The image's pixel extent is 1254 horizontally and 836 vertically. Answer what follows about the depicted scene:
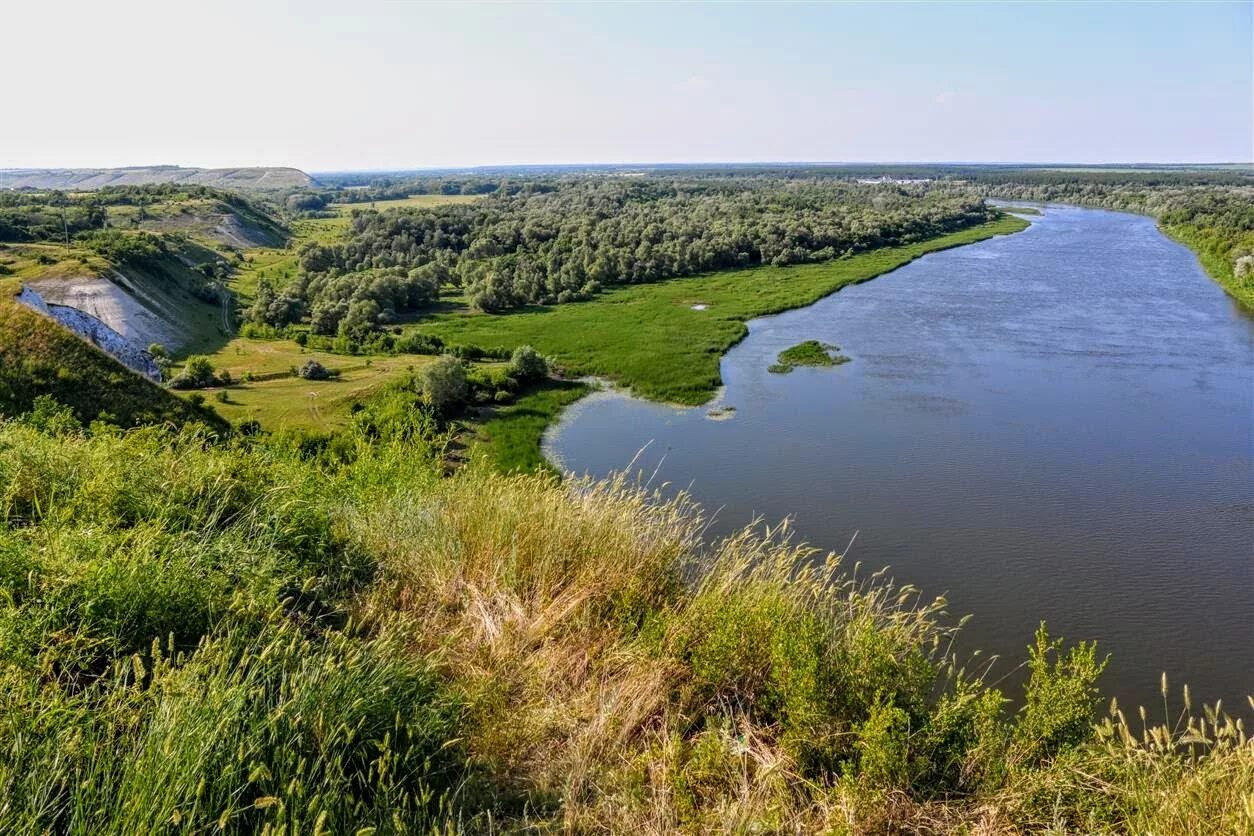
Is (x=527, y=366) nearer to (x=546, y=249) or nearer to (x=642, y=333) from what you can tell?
(x=642, y=333)

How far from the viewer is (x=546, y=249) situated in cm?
6072

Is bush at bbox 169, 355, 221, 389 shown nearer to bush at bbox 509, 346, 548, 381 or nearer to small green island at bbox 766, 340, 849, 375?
bush at bbox 509, 346, 548, 381

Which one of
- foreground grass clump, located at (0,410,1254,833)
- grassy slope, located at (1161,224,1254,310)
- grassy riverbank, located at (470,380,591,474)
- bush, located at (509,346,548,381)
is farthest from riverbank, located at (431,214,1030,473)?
grassy slope, located at (1161,224,1254,310)

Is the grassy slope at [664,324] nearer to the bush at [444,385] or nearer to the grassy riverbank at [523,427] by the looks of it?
the grassy riverbank at [523,427]

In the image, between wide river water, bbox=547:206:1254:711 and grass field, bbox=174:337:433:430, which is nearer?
wide river water, bbox=547:206:1254:711

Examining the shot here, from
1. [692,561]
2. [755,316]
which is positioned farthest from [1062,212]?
[692,561]

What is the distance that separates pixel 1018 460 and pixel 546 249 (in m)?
46.6

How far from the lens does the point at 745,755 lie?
4.65 meters

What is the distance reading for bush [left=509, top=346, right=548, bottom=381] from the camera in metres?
29.5

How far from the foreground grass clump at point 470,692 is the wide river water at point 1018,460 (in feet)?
27.7

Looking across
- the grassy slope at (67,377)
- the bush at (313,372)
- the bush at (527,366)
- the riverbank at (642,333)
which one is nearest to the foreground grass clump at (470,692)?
the grassy slope at (67,377)

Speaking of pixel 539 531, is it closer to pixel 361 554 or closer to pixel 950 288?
pixel 361 554

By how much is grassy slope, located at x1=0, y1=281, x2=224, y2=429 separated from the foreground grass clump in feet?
39.6

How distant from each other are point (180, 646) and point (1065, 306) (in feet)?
144
